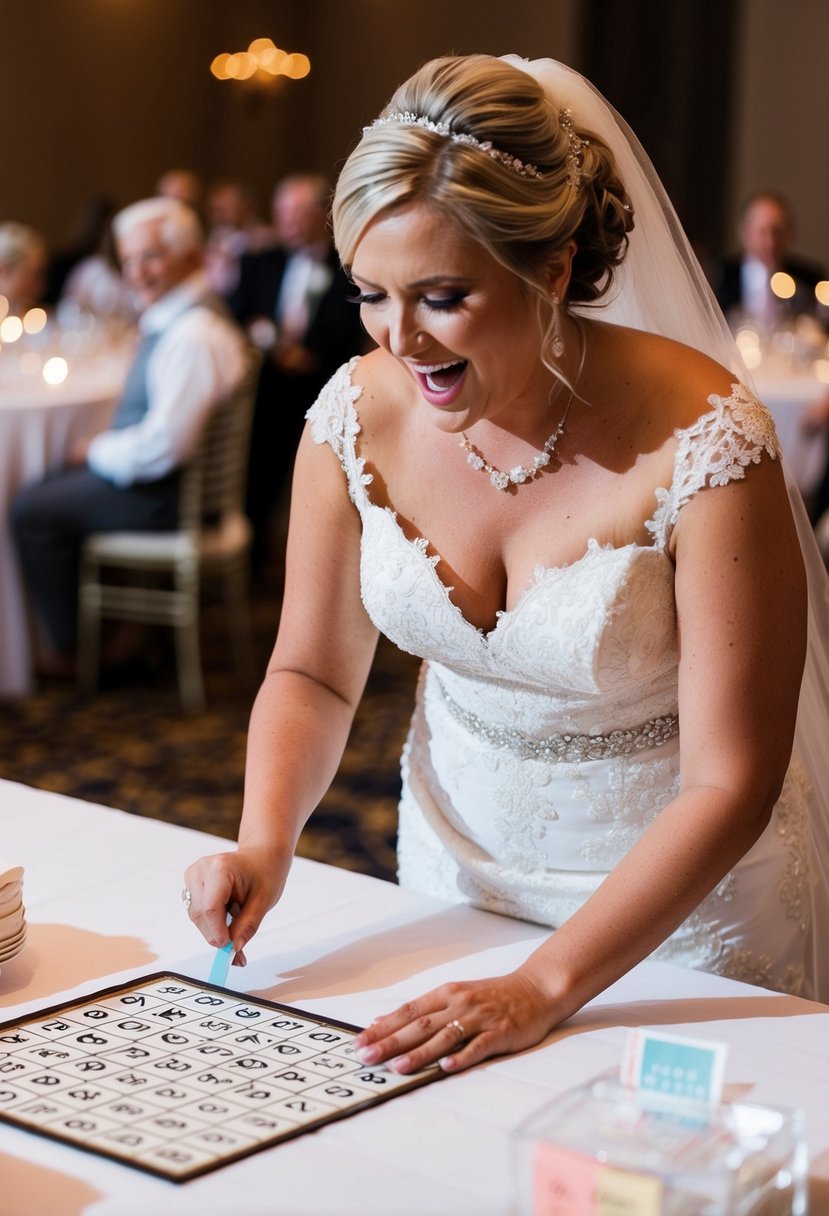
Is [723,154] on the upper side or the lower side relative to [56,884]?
upper

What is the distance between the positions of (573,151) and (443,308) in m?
0.26

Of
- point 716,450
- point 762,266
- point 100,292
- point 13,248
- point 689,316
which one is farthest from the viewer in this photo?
point 100,292

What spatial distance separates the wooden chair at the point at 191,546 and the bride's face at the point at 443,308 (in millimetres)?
3893

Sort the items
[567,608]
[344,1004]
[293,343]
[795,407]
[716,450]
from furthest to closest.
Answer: [293,343]
[795,407]
[567,608]
[716,450]
[344,1004]

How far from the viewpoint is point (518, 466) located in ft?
5.98

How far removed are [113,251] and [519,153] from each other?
11690 mm

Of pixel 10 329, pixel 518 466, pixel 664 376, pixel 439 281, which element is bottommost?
pixel 10 329

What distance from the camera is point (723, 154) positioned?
11.9 metres

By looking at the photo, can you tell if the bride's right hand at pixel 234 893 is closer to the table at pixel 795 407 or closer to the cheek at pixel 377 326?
the cheek at pixel 377 326

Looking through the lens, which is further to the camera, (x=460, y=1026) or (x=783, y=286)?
(x=783, y=286)

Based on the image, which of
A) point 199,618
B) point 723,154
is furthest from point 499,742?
point 723,154

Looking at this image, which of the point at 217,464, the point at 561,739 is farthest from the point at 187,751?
the point at 561,739

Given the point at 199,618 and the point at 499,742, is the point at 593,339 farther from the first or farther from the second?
the point at 199,618

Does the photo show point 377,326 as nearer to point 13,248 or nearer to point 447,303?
point 447,303
